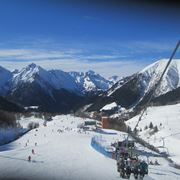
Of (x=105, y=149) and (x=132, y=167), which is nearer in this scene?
(x=132, y=167)

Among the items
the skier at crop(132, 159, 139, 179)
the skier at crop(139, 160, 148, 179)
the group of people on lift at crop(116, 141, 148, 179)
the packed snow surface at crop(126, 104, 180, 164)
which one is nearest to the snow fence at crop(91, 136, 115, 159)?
the group of people on lift at crop(116, 141, 148, 179)

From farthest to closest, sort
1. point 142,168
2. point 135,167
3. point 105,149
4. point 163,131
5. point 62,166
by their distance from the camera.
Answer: point 163,131 < point 105,149 < point 62,166 < point 135,167 < point 142,168

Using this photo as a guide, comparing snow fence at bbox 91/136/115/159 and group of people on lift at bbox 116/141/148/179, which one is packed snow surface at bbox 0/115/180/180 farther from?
group of people on lift at bbox 116/141/148/179

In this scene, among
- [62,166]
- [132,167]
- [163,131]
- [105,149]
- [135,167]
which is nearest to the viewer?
[135,167]

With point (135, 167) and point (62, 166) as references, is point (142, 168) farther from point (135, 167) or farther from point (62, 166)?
point (62, 166)

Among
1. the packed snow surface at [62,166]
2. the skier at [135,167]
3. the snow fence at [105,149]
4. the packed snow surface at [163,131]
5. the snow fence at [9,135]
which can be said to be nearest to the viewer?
the skier at [135,167]

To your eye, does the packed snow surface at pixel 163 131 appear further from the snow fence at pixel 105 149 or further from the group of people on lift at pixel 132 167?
the group of people on lift at pixel 132 167

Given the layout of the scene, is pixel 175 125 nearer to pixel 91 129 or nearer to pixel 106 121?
pixel 106 121

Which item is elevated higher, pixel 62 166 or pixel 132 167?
pixel 132 167

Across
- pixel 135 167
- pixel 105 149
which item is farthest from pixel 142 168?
pixel 105 149

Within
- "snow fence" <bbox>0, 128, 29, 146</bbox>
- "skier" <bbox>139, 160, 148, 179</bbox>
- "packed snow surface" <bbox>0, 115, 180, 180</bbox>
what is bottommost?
"packed snow surface" <bbox>0, 115, 180, 180</bbox>

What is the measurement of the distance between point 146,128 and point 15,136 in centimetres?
8392

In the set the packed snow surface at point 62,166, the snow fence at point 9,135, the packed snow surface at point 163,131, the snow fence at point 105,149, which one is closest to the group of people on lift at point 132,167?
the packed snow surface at point 62,166

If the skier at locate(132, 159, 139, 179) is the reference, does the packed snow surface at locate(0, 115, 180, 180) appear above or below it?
below
